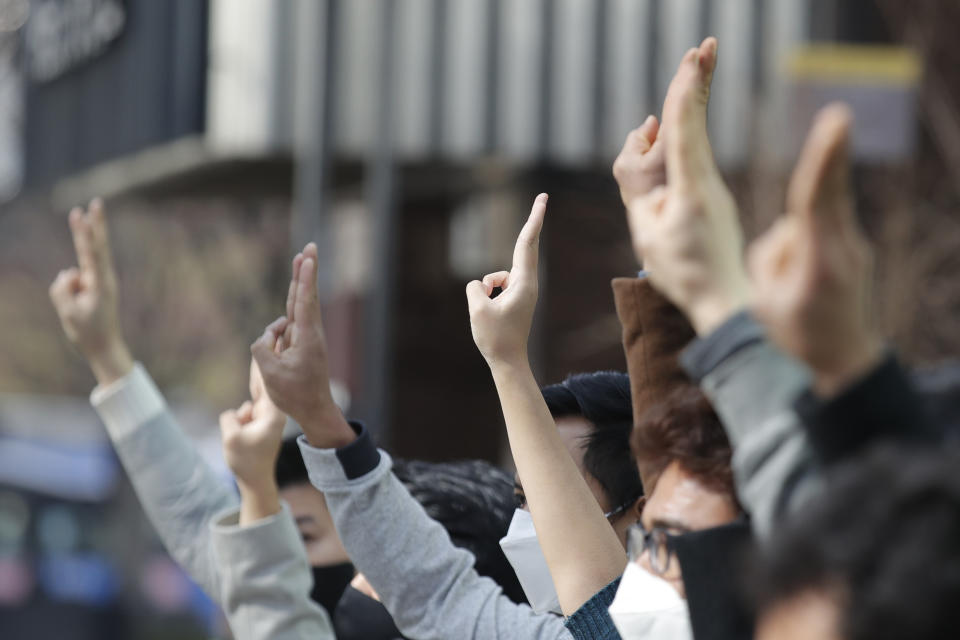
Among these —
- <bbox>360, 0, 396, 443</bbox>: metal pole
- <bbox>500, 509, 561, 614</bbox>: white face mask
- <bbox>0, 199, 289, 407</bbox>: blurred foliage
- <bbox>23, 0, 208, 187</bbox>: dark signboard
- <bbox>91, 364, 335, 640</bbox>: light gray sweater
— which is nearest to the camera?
<bbox>500, 509, 561, 614</bbox>: white face mask

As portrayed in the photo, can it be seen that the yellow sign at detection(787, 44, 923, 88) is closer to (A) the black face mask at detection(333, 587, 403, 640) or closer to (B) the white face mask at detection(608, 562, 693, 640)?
(A) the black face mask at detection(333, 587, 403, 640)

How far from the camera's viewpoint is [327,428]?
2.30 m

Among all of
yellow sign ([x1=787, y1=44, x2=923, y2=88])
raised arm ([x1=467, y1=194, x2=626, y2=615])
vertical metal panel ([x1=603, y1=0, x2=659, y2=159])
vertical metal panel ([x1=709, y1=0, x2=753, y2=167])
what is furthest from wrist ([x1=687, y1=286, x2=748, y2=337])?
vertical metal panel ([x1=603, y1=0, x2=659, y2=159])

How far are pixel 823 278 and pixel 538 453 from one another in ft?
3.08

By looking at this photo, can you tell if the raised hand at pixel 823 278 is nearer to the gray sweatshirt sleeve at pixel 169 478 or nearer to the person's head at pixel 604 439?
the person's head at pixel 604 439

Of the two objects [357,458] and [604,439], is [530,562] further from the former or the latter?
[357,458]

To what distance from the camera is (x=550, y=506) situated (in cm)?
207

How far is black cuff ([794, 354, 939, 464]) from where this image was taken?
120 centimetres

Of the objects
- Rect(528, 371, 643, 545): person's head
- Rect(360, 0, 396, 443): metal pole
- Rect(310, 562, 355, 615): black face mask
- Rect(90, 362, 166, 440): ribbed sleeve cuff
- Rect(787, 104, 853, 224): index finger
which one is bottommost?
Rect(360, 0, 396, 443): metal pole

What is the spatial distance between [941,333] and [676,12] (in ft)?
10.1

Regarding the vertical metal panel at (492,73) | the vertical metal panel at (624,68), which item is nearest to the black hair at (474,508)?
the vertical metal panel at (492,73)

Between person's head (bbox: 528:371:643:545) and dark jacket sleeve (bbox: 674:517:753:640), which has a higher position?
dark jacket sleeve (bbox: 674:517:753:640)

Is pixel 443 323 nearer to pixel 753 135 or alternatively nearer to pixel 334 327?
pixel 334 327

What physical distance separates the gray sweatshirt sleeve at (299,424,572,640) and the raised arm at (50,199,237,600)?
0.94 m
